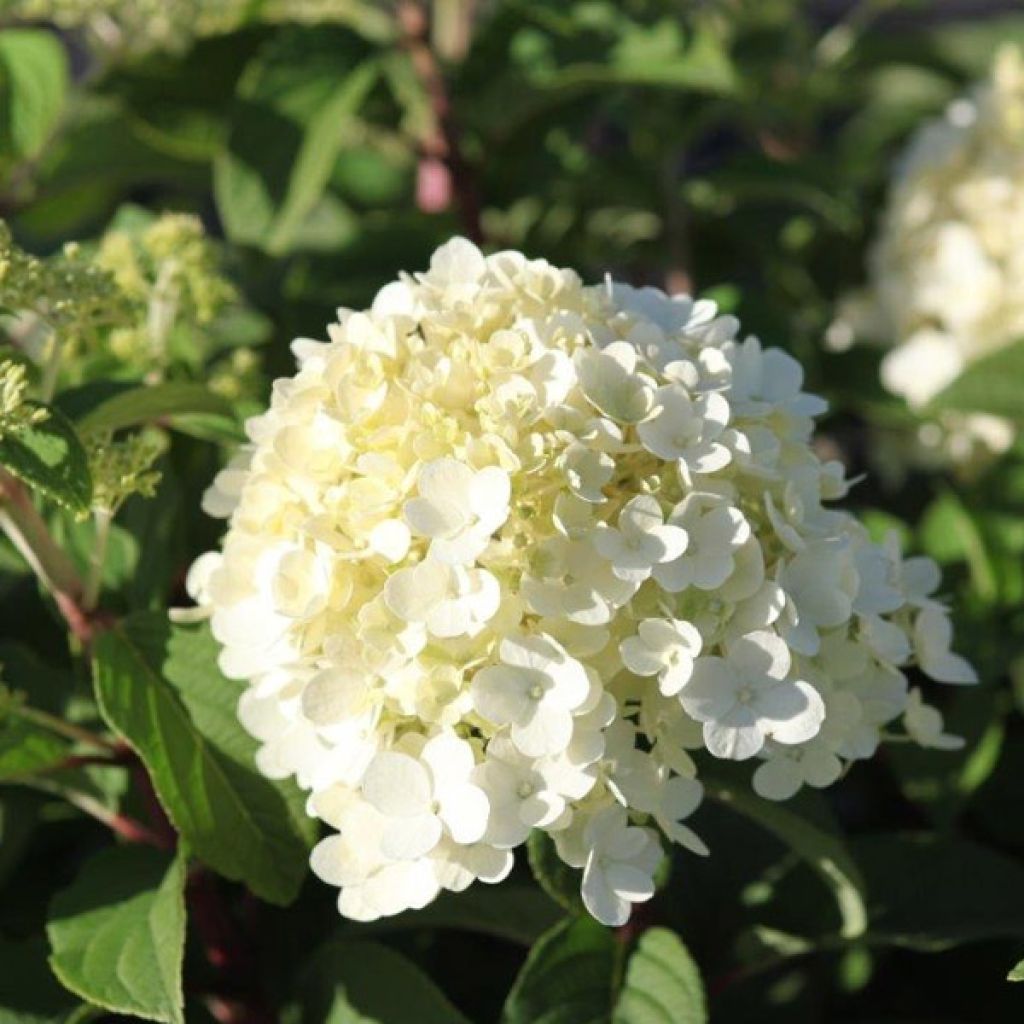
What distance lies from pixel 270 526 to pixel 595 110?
3.23ft

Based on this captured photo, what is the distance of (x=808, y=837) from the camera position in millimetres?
1030

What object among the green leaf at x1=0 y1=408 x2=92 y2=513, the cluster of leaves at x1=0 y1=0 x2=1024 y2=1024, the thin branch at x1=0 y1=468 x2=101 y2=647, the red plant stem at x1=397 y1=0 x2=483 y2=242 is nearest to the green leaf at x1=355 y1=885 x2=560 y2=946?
the cluster of leaves at x1=0 y1=0 x2=1024 y2=1024

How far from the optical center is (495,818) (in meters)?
0.85

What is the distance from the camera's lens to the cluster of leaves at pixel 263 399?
1.05 meters

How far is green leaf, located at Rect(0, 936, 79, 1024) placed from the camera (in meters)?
1.11

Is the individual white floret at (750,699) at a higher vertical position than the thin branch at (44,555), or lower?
higher

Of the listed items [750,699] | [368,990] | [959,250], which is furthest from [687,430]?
[959,250]

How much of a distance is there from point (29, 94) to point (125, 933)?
96 cm

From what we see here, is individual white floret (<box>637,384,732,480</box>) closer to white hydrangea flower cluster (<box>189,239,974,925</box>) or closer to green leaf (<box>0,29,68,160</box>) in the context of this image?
white hydrangea flower cluster (<box>189,239,974,925</box>)

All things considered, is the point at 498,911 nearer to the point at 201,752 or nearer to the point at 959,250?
the point at 201,752

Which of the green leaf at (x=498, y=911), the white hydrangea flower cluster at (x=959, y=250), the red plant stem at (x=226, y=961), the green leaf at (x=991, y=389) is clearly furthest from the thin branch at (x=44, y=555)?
the white hydrangea flower cluster at (x=959, y=250)

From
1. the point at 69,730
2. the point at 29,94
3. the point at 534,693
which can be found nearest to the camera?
the point at 534,693

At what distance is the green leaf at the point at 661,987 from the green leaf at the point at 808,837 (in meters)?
0.11

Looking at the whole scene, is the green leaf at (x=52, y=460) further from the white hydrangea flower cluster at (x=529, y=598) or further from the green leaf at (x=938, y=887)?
the green leaf at (x=938, y=887)
